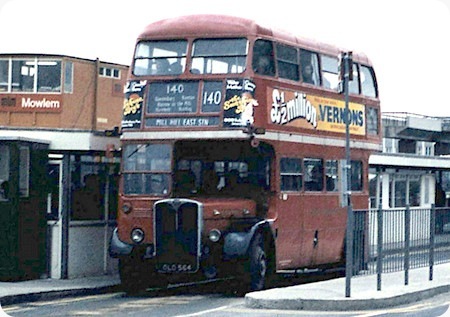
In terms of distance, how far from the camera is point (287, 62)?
78.9 feet

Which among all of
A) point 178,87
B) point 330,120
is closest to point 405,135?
point 330,120

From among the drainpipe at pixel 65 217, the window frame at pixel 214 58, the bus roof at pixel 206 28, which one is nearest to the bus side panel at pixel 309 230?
the window frame at pixel 214 58

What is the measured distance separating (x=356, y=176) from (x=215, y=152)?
188 inches

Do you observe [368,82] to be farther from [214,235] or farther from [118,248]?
[118,248]

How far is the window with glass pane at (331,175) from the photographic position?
85.1 ft

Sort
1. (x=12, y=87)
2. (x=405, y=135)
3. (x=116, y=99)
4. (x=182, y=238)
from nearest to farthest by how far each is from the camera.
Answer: (x=182, y=238) < (x=116, y=99) < (x=12, y=87) < (x=405, y=135)

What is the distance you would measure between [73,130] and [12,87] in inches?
583

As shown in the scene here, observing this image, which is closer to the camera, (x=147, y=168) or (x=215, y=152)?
(x=147, y=168)

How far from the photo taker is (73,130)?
2400cm

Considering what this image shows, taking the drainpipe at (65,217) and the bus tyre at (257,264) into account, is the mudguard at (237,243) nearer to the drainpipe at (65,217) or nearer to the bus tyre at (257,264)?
the bus tyre at (257,264)

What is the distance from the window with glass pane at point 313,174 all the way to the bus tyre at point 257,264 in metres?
2.51

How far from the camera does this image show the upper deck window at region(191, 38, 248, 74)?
22.7 metres

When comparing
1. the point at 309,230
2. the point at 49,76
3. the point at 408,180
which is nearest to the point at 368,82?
the point at 309,230

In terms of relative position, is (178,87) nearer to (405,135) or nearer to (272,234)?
(272,234)
